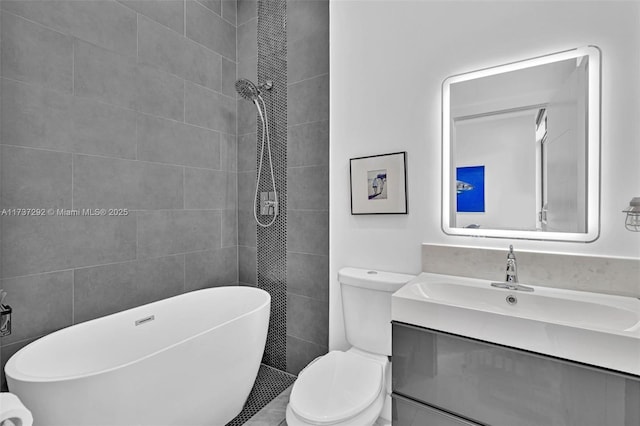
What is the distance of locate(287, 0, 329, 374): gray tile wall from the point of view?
2.06 metres

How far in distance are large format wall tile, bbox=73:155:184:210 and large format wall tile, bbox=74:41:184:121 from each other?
35 cm

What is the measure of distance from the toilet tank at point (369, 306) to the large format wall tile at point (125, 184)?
1.28m

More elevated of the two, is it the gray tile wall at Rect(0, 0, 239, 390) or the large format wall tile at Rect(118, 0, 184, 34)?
the large format wall tile at Rect(118, 0, 184, 34)

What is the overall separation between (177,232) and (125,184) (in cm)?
46

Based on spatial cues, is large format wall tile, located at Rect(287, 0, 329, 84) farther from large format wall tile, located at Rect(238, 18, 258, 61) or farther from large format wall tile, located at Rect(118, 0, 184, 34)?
large format wall tile, located at Rect(118, 0, 184, 34)

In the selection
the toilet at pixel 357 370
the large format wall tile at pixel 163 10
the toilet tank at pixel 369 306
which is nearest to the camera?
the toilet at pixel 357 370

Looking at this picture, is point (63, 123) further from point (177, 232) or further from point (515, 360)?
point (515, 360)

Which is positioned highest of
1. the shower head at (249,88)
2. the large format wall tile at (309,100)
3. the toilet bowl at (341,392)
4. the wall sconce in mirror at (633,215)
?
the shower head at (249,88)

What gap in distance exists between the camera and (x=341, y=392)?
1313 mm

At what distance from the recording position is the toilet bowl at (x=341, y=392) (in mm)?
1194

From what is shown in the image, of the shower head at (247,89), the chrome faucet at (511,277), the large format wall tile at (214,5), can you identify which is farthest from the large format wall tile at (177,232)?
the chrome faucet at (511,277)

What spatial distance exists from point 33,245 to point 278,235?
1346 mm

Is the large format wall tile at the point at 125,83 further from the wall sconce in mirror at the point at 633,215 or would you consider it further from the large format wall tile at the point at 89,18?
the wall sconce in mirror at the point at 633,215

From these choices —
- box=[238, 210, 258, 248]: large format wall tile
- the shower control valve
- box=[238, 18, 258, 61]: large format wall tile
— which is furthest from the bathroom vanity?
box=[238, 18, 258, 61]: large format wall tile
